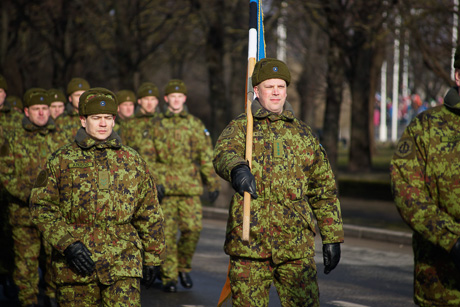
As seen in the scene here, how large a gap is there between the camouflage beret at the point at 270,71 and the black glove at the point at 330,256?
108 centimetres

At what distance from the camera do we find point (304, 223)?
16.8ft

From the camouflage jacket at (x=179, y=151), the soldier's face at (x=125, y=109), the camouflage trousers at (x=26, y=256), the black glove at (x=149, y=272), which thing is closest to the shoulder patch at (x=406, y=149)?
the black glove at (x=149, y=272)

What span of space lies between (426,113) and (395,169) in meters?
0.34

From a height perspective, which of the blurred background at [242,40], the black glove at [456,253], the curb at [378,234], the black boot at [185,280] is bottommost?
the black boot at [185,280]

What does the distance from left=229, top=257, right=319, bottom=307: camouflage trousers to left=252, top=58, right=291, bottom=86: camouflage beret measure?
44.7 inches

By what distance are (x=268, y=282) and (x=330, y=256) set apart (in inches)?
16.4

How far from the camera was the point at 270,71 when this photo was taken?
5180mm

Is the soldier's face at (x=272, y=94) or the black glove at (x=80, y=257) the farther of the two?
the soldier's face at (x=272, y=94)

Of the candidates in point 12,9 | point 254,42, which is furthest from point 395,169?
point 12,9

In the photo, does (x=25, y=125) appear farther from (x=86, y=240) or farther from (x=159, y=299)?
(x=86, y=240)

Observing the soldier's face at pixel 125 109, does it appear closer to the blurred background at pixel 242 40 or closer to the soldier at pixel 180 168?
the soldier at pixel 180 168

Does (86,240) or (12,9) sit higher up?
(12,9)

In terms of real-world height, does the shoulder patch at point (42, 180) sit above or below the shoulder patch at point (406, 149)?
below

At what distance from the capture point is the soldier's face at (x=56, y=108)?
1019 centimetres
